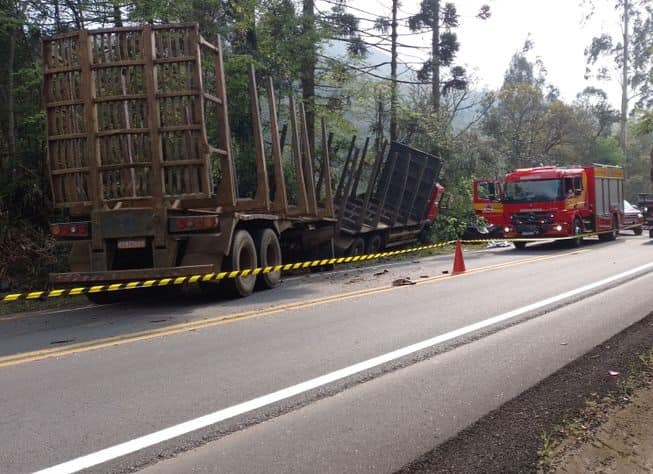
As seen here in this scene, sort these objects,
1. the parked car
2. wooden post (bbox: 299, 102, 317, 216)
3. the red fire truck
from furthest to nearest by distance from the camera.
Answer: the parked car
the red fire truck
wooden post (bbox: 299, 102, 317, 216)

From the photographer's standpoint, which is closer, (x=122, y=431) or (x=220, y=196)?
(x=122, y=431)

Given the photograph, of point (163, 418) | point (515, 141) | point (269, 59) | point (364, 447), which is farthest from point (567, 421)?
point (515, 141)

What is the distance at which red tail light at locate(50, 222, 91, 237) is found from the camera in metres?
10.0

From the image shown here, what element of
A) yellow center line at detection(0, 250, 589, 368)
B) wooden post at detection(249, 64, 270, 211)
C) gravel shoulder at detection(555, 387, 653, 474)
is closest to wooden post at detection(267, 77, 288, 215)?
wooden post at detection(249, 64, 270, 211)

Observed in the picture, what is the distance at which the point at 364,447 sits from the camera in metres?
4.01

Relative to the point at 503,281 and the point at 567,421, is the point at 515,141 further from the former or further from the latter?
the point at 567,421

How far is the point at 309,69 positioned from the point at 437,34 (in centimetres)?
1241

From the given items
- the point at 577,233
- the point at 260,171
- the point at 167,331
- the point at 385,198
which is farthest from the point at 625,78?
the point at 167,331

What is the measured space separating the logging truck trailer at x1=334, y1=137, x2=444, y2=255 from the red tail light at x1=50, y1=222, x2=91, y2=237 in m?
7.86

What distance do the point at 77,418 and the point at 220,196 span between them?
20.7 ft

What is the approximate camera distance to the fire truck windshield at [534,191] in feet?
65.8

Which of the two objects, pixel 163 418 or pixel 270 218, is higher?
pixel 270 218

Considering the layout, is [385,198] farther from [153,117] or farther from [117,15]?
[153,117]

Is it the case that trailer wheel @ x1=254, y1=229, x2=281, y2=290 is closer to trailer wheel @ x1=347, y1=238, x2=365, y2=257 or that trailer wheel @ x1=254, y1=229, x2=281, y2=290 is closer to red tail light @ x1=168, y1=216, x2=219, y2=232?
red tail light @ x1=168, y1=216, x2=219, y2=232
